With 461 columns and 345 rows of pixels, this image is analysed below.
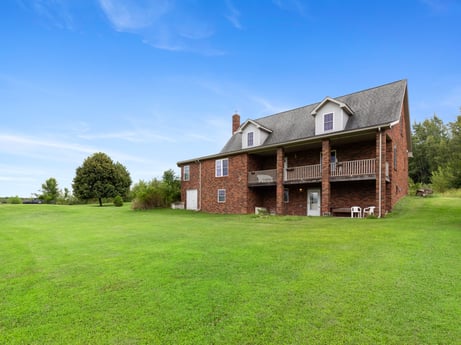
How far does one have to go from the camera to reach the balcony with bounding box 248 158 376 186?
1517cm

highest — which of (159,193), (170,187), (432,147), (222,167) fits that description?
(432,147)

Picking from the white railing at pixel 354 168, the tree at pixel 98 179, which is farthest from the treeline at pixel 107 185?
the white railing at pixel 354 168

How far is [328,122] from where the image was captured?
1755cm

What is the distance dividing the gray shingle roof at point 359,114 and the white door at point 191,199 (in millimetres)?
6287

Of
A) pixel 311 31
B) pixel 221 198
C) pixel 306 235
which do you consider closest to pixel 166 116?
pixel 221 198

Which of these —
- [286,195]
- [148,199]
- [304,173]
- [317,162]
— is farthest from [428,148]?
[148,199]

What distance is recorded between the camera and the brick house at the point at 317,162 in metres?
15.8

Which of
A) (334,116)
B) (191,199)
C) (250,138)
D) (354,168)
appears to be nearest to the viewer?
(354,168)

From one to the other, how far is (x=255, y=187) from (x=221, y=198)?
329 centimetres

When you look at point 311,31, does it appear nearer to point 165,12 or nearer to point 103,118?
point 165,12

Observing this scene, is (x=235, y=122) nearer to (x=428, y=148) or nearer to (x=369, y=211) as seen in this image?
(x=369, y=211)

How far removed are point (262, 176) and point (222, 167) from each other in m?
4.11

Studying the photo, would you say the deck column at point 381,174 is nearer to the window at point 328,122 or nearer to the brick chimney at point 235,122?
the window at point 328,122

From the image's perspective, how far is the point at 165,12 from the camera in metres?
17.2
